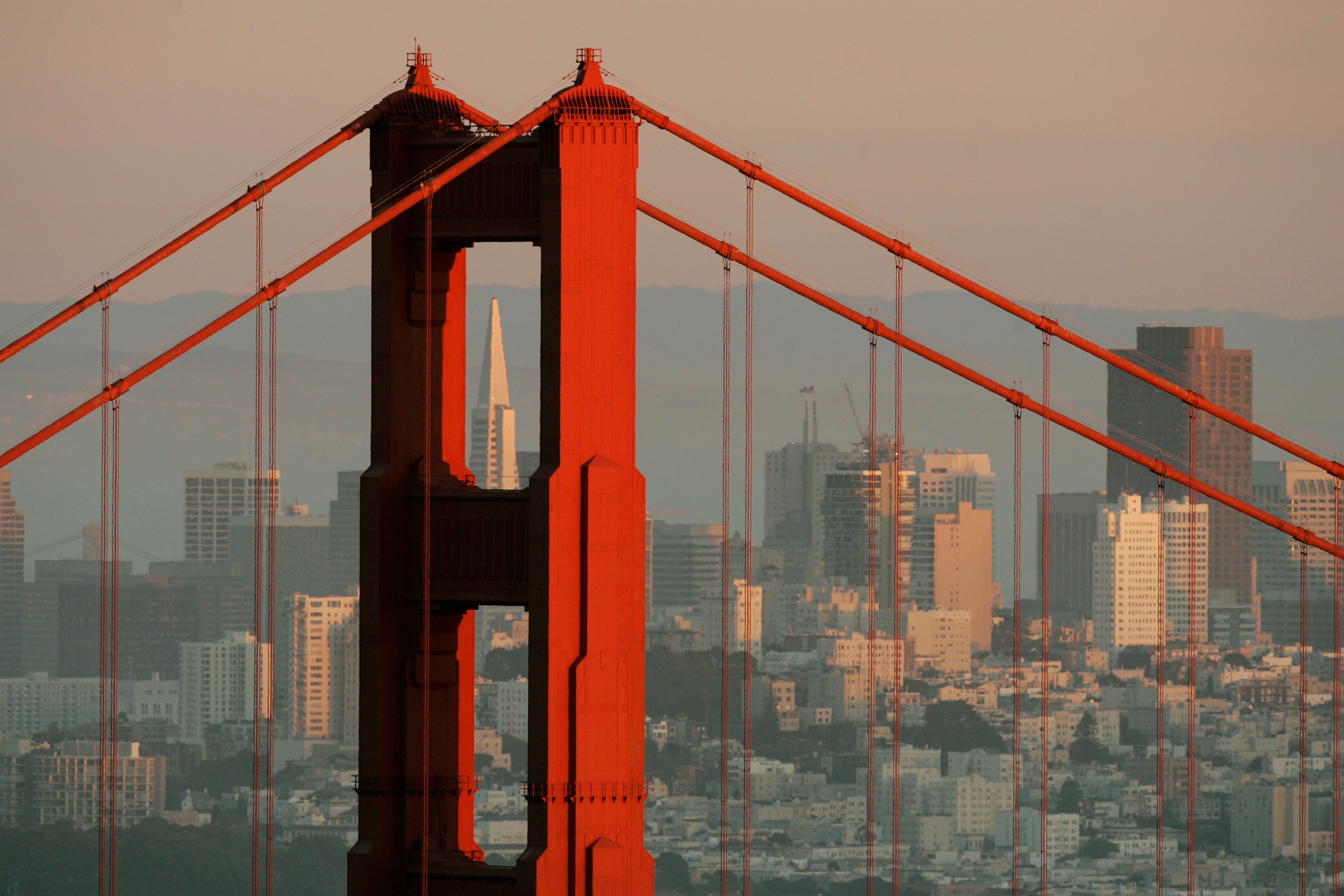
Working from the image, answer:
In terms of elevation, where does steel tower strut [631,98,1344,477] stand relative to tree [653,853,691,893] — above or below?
above

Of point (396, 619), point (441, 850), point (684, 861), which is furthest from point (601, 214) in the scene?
point (684, 861)

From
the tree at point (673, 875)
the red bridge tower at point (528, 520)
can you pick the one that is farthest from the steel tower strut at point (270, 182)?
the tree at point (673, 875)

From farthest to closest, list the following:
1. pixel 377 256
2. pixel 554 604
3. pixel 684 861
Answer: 1. pixel 684 861
2. pixel 377 256
3. pixel 554 604

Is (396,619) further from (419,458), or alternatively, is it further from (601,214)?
(601,214)

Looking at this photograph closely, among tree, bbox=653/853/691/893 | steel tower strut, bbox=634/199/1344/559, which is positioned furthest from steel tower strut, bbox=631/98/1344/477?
tree, bbox=653/853/691/893

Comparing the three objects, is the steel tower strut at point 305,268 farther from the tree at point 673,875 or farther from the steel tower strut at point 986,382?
the tree at point 673,875

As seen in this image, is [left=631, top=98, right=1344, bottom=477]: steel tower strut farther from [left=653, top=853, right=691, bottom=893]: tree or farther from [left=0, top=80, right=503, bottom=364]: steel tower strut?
[left=653, top=853, right=691, bottom=893]: tree
